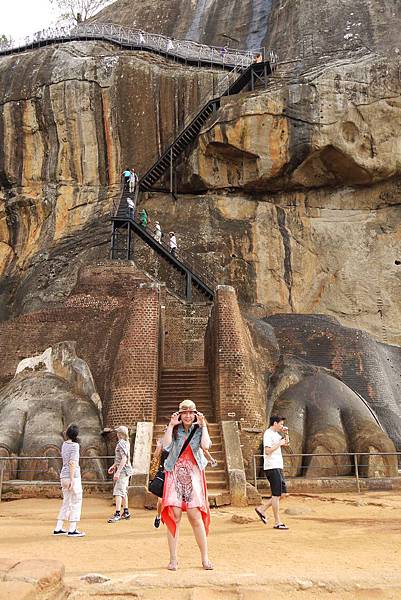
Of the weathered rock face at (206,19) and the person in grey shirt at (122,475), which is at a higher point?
the weathered rock face at (206,19)

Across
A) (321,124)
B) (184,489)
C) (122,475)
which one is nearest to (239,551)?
(184,489)

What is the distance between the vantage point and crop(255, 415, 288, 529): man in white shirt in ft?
25.2

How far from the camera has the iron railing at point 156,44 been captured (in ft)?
107

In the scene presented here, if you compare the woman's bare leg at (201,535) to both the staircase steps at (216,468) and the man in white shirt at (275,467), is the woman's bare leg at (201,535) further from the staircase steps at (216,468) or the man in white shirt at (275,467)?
the staircase steps at (216,468)

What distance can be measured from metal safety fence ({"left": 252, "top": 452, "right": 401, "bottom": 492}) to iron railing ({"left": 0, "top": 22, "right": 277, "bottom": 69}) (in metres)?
24.1

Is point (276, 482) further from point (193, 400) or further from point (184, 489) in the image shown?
point (193, 400)

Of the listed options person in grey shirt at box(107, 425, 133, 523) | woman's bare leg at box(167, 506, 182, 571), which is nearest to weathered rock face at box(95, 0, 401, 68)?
person in grey shirt at box(107, 425, 133, 523)

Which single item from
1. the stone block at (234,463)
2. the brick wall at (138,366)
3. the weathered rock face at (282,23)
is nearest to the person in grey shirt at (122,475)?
the stone block at (234,463)

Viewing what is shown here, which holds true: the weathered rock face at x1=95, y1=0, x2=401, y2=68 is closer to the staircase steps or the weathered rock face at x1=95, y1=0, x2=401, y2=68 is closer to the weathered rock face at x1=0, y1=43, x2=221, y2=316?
the weathered rock face at x1=0, y1=43, x2=221, y2=316

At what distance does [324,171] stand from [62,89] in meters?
12.6

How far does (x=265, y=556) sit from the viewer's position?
5762mm

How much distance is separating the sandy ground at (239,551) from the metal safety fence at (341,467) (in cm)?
168

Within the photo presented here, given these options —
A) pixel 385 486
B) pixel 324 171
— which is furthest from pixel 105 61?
pixel 385 486

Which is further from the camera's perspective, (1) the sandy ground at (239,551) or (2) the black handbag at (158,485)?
(2) the black handbag at (158,485)
